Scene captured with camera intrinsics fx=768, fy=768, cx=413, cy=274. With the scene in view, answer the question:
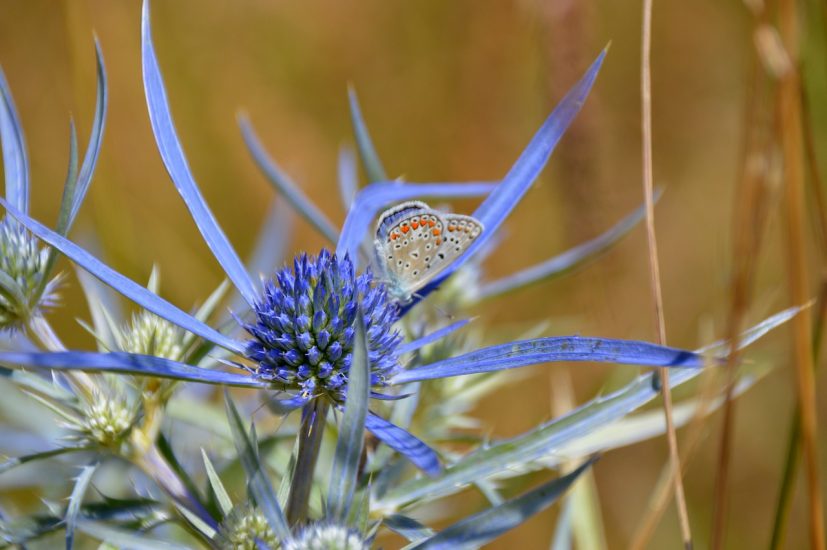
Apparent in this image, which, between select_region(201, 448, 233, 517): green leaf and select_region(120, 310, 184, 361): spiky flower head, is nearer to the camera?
select_region(201, 448, 233, 517): green leaf

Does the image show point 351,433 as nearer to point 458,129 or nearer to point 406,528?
point 406,528

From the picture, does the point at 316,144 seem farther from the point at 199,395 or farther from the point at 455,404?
the point at 455,404

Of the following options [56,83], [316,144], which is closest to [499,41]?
[316,144]

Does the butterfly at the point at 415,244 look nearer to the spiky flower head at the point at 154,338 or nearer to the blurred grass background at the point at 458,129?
the spiky flower head at the point at 154,338

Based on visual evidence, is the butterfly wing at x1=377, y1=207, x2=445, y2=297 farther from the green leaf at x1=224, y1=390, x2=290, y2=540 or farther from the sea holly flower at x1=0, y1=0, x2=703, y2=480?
the green leaf at x1=224, y1=390, x2=290, y2=540

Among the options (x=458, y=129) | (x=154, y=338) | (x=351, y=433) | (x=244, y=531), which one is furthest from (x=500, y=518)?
(x=458, y=129)

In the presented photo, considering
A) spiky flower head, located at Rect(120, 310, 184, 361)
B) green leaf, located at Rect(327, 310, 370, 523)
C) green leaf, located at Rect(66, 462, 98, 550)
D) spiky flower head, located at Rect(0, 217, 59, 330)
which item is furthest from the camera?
spiky flower head, located at Rect(120, 310, 184, 361)

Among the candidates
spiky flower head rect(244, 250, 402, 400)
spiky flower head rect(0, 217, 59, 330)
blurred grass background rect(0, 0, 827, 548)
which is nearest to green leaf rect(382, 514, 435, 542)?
spiky flower head rect(244, 250, 402, 400)

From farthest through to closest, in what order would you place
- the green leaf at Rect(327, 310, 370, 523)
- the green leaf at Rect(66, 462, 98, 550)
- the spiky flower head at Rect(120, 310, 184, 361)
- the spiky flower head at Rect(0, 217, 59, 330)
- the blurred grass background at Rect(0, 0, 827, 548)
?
the blurred grass background at Rect(0, 0, 827, 548) → the spiky flower head at Rect(120, 310, 184, 361) → the spiky flower head at Rect(0, 217, 59, 330) → the green leaf at Rect(66, 462, 98, 550) → the green leaf at Rect(327, 310, 370, 523)
